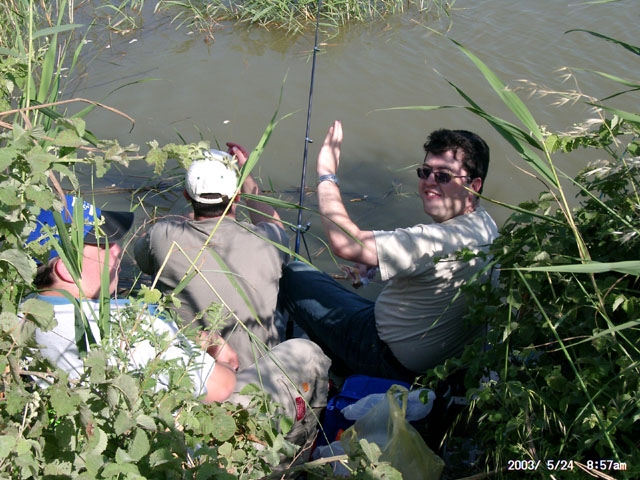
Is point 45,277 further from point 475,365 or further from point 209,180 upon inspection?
point 475,365

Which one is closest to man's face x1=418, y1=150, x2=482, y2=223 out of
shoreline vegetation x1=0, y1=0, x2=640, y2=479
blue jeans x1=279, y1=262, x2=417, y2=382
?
blue jeans x1=279, y1=262, x2=417, y2=382

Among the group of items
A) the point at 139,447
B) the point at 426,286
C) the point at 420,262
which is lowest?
the point at 426,286

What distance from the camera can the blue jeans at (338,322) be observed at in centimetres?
327

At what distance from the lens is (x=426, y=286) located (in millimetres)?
3008

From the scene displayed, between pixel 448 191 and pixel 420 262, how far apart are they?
344 millimetres

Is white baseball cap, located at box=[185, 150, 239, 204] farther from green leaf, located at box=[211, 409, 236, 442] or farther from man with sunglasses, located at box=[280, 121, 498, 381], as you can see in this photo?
green leaf, located at box=[211, 409, 236, 442]

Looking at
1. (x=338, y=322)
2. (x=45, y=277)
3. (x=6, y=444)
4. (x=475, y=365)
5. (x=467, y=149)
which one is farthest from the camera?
(x=338, y=322)

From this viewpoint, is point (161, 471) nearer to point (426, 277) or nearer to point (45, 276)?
point (45, 276)

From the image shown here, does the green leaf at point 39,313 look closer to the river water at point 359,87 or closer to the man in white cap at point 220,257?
the man in white cap at point 220,257

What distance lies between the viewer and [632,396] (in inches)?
76.5

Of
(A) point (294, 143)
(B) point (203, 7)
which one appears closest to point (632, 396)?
(A) point (294, 143)

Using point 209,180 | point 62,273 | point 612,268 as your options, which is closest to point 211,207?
point 209,180
